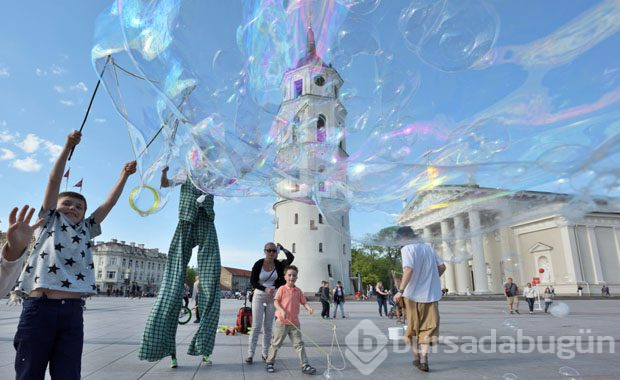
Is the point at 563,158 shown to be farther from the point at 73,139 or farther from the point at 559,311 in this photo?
the point at 559,311

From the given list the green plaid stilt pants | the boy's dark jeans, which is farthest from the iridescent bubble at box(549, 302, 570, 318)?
the boy's dark jeans

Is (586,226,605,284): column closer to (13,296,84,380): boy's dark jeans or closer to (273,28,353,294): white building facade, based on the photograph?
(273,28,353,294): white building facade

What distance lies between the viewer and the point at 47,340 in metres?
2.45

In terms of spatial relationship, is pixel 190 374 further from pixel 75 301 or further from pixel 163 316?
pixel 75 301

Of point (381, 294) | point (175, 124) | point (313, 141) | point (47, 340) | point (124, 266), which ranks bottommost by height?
point (381, 294)

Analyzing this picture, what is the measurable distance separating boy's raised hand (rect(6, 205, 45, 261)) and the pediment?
5631cm

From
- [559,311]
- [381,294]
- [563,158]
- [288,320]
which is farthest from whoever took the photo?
[559,311]

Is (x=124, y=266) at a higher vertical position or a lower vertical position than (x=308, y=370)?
higher

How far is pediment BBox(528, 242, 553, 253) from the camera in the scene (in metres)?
48.8

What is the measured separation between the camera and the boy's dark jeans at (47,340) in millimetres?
2381

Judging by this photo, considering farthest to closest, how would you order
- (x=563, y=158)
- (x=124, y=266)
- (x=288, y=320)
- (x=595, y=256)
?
(x=124, y=266) → (x=595, y=256) → (x=288, y=320) → (x=563, y=158)

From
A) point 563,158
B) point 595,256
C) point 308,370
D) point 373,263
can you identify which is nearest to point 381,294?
point 308,370

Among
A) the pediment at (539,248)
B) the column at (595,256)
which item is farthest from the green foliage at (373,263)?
the column at (595,256)

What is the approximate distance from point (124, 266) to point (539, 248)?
10088cm
